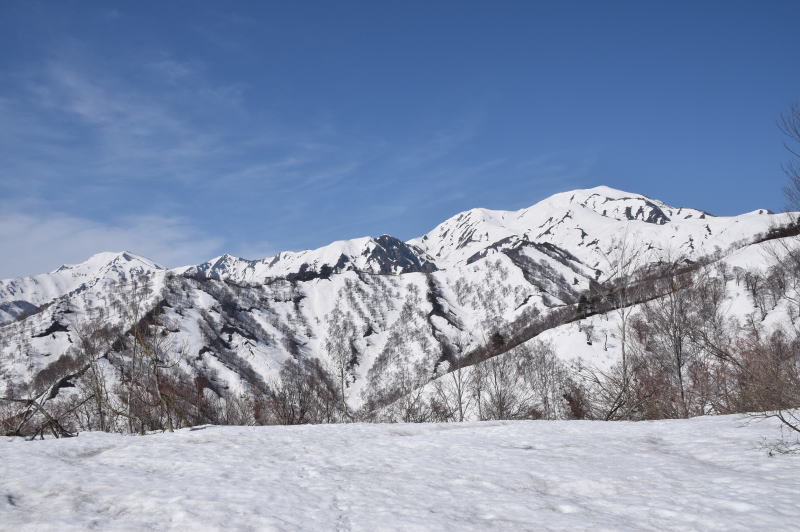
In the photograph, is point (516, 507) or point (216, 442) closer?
point (516, 507)

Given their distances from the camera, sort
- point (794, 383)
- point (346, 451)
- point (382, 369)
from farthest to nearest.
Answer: point (382, 369) → point (794, 383) → point (346, 451)

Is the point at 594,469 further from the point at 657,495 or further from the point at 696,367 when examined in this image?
the point at 696,367

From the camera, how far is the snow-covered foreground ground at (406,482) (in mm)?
4766

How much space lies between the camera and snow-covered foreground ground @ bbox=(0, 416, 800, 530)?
477cm

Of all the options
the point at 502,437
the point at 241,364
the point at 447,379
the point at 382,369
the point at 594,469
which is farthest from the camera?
the point at 382,369

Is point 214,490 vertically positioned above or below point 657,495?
above

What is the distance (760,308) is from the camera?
323 ft

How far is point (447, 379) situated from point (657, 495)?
90530 millimetres

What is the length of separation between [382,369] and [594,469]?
7637 inches

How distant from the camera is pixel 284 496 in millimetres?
5598

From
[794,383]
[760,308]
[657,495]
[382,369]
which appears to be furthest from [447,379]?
[382,369]

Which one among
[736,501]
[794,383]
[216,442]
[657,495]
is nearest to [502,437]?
[657,495]

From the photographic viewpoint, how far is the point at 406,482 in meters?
6.38

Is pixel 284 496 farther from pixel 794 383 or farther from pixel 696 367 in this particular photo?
pixel 696 367
